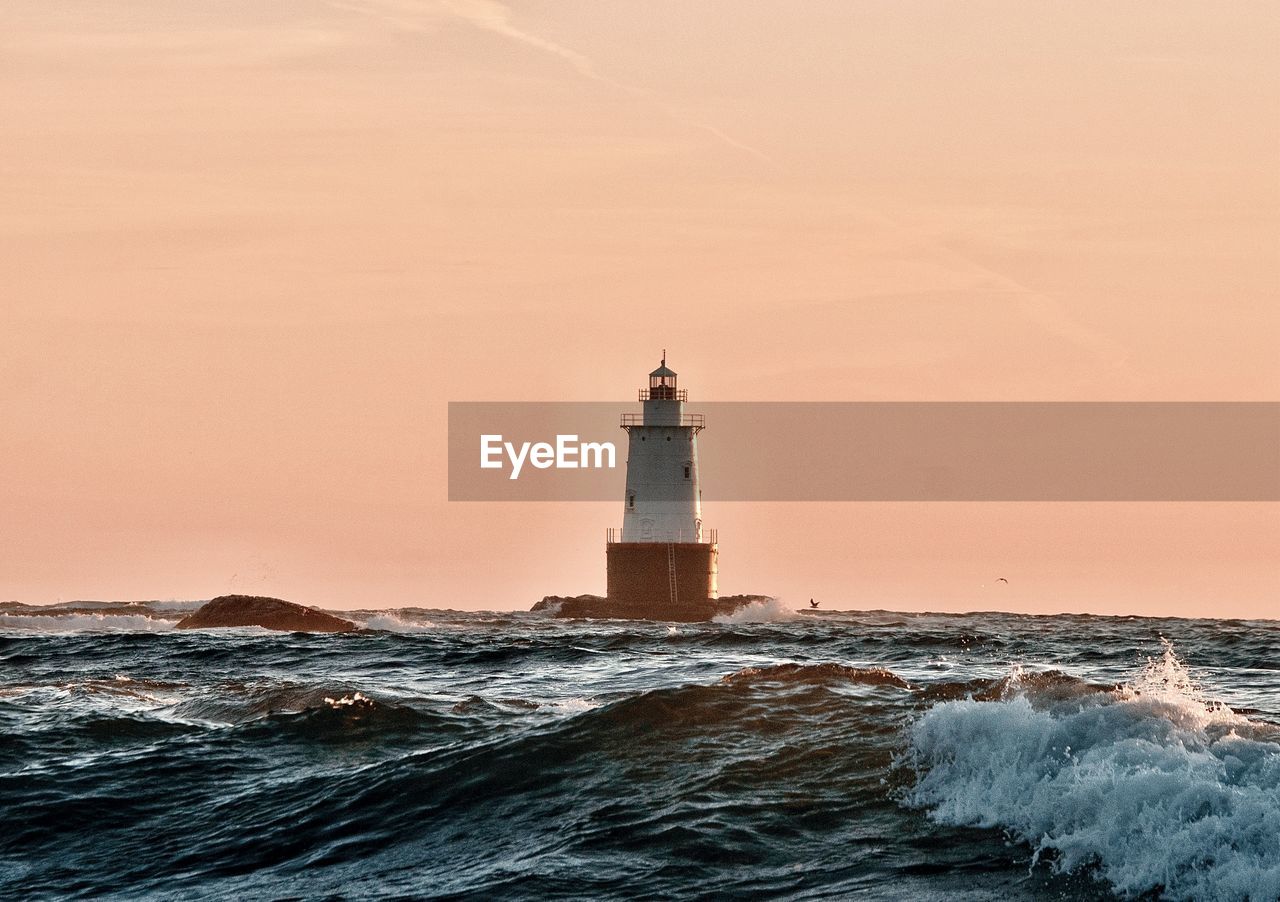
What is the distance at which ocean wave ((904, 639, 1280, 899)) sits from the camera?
32.4 feet

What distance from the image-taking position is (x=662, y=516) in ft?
186

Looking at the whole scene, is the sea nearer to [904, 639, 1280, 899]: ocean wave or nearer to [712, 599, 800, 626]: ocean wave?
[904, 639, 1280, 899]: ocean wave

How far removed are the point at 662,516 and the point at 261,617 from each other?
14.7 m

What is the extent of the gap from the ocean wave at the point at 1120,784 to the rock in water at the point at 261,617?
1477 inches

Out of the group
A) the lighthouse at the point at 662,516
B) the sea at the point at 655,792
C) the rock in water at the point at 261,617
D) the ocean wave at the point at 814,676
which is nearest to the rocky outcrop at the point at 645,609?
the lighthouse at the point at 662,516

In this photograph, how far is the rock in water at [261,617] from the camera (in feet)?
165

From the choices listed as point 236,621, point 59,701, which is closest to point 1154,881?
point 59,701

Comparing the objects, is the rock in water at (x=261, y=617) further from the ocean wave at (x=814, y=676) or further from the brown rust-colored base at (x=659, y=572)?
the ocean wave at (x=814, y=676)

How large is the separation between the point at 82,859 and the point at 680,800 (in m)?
5.08

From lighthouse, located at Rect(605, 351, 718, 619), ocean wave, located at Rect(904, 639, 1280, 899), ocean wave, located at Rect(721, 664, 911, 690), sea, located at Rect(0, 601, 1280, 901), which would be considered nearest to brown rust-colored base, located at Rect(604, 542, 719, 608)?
lighthouse, located at Rect(605, 351, 718, 619)

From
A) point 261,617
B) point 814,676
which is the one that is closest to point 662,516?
point 261,617

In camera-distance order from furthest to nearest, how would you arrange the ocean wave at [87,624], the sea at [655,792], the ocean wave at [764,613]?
the ocean wave at [764,613], the ocean wave at [87,624], the sea at [655,792]

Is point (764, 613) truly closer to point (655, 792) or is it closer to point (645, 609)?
point (645, 609)

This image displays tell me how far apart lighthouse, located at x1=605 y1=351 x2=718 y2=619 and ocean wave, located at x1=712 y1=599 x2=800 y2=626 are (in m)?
5.93
